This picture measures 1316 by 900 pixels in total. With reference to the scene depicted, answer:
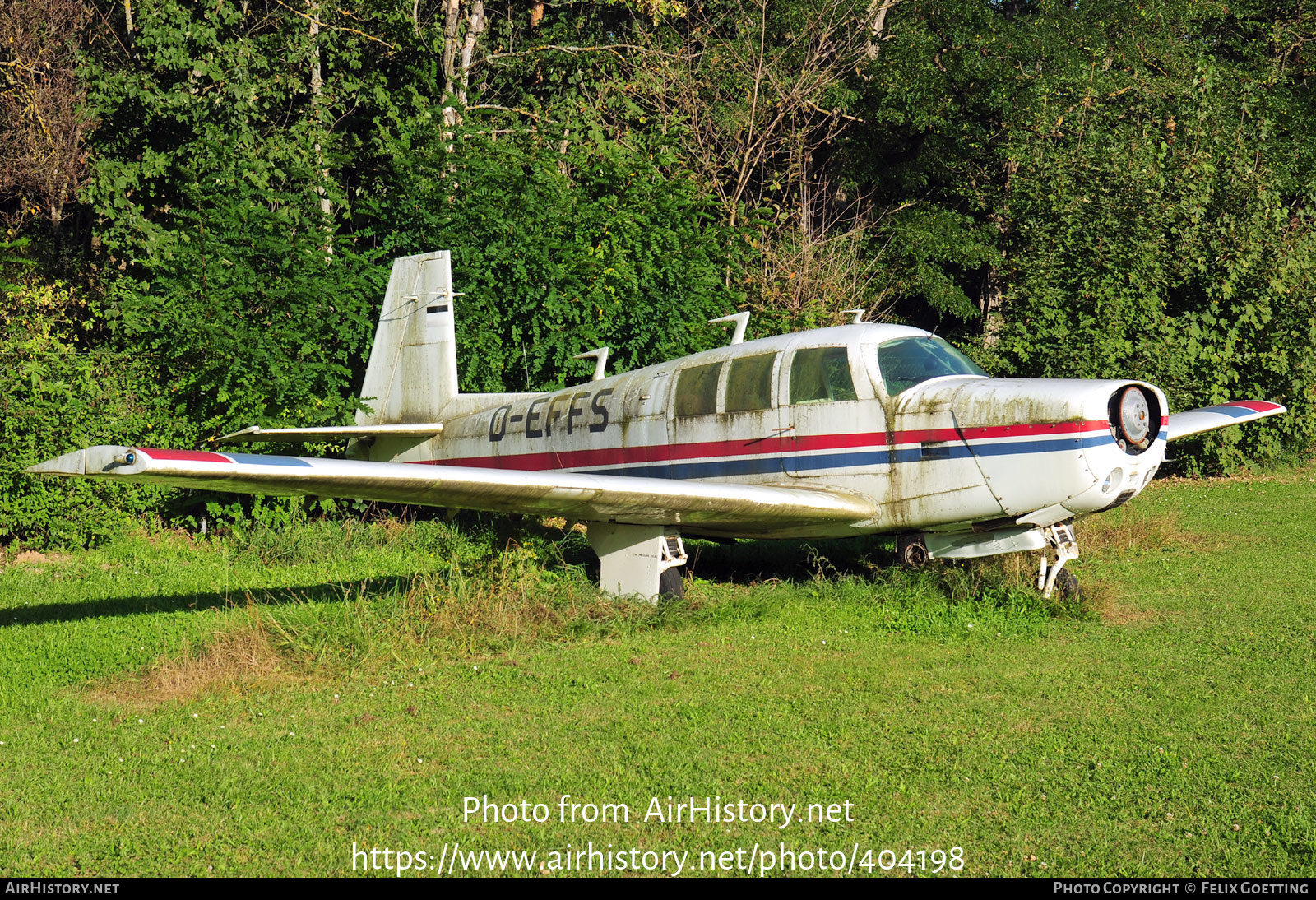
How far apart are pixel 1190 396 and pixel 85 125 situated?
18905 mm

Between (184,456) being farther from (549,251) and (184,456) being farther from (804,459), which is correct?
(549,251)

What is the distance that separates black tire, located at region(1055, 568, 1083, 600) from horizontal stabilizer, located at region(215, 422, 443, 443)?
656 cm

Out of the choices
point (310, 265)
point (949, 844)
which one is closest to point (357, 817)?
point (949, 844)

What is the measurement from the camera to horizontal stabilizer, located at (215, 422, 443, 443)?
31.7 ft

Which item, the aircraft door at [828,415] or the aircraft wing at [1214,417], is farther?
the aircraft wing at [1214,417]

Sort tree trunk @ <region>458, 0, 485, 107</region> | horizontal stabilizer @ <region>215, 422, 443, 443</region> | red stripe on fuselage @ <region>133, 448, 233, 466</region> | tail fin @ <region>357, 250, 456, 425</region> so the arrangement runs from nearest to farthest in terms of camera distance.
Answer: red stripe on fuselage @ <region>133, 448, 233, 466</region> < horizontal stabilizer @ <region>215, 422, 443, 443</region> < tail fin @ <region>357, 250, 456, 425</region> < tree trunk @ <region>458, 0, 485, 107</region>

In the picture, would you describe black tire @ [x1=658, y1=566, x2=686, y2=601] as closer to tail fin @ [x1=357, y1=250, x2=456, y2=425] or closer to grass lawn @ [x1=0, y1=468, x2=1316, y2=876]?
grass lawn @ [x1=0, y1=468, x2=1316, y2=876]

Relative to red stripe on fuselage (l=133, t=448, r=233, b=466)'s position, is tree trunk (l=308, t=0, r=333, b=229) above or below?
above

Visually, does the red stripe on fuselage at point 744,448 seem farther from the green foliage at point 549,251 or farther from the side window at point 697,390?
the green foliage at point 549,251

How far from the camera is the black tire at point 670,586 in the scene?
8.94m

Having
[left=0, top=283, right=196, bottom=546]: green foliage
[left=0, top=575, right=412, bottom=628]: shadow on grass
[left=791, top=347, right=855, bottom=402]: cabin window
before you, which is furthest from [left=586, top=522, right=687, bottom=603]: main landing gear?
[left=0, top=283, right=196, bottom=546]: green foliage

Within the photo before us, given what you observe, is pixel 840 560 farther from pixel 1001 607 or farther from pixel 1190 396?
pixel 1190 396

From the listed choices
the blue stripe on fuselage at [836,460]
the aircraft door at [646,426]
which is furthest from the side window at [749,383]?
the aircraft door at [646,426]

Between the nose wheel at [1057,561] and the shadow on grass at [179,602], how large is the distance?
5259mm
